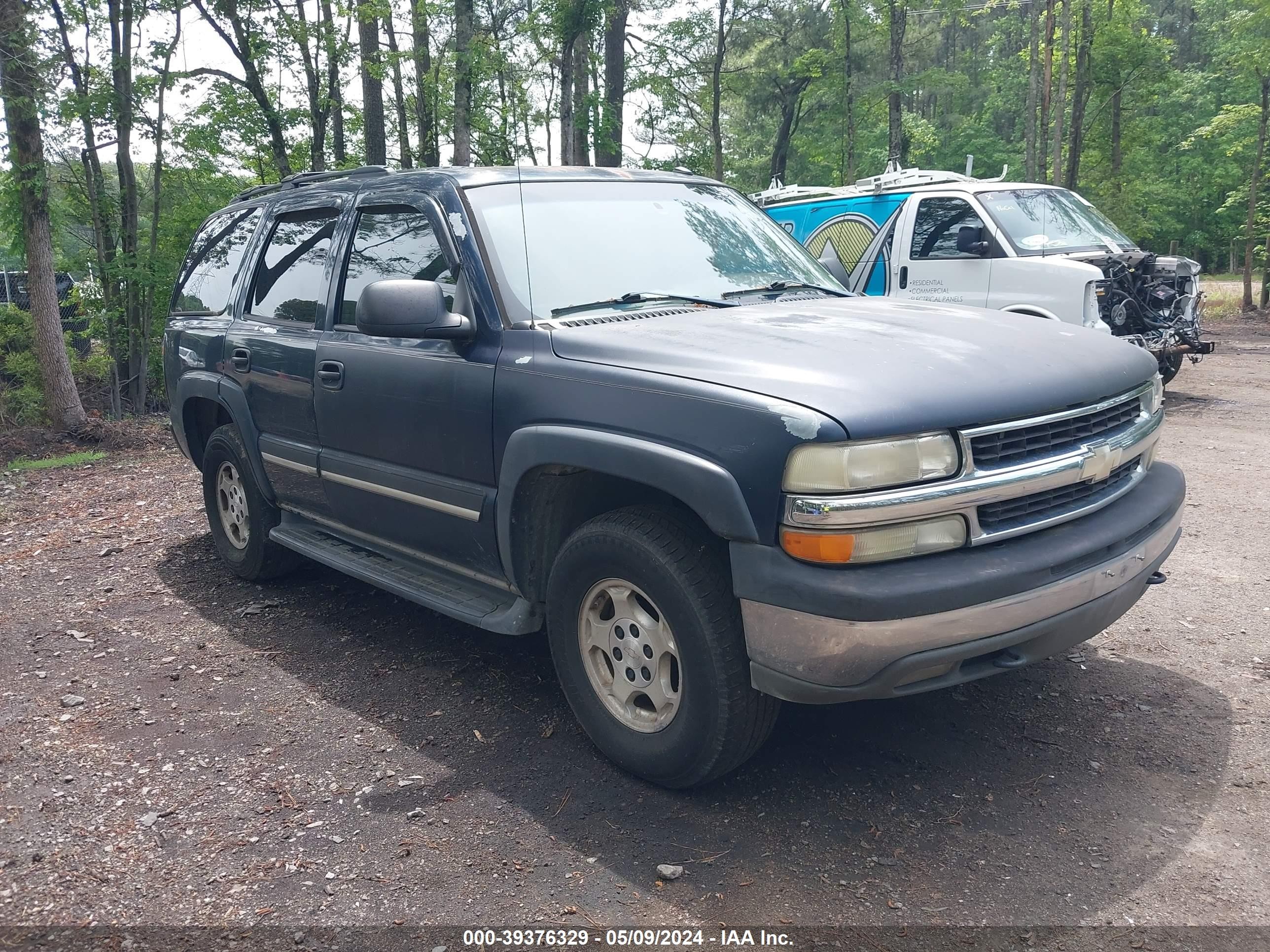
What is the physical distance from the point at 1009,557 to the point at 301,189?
3.88 meters

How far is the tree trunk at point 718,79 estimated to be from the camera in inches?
1076

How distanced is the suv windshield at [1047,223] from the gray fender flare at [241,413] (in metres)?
7.31

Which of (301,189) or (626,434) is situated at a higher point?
(301,189)

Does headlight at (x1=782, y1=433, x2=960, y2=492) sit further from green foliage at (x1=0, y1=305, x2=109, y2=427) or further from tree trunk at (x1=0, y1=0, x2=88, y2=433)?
green foliage at (x1=0, y1=305, x2=109, y2=427)

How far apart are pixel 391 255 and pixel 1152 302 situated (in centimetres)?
839

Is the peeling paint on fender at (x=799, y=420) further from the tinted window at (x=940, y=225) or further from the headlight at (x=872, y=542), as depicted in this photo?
the tinted window at (x=940, y=225)

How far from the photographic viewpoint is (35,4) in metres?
13.3

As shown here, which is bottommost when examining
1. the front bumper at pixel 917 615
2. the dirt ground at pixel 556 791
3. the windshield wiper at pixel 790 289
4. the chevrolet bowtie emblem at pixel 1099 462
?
the dirt ground at pixel 556 791

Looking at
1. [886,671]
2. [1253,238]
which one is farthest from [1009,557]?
[1253,238]

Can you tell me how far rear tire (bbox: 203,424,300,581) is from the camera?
5176 mm

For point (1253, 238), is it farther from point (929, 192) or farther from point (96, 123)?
point (96, 123)

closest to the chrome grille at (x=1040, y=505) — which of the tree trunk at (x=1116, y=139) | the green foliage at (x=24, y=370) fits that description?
the green foliage at (x=24, y=370)

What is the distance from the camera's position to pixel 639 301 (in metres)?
3.68

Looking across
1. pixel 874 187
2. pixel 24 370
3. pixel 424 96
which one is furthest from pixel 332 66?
pixel 874 187
